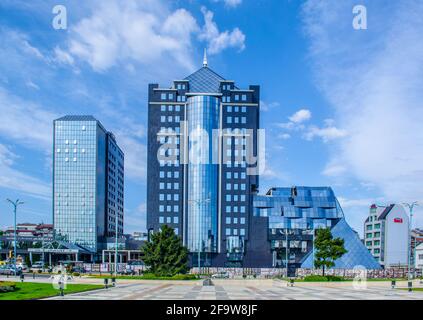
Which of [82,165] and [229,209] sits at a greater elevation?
[82,165]

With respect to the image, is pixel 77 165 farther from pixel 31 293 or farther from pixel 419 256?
pixel 419 256

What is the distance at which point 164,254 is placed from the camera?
119 ft

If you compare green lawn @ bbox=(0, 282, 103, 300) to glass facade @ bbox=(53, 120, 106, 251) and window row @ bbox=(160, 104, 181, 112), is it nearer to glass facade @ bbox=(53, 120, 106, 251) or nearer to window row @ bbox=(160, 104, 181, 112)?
glass facade @ bbox=(53, 120, 106, 251)

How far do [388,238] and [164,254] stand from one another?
158 feet

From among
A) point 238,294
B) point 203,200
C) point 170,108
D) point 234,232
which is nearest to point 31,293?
point 238,294

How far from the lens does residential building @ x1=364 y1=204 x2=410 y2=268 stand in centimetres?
6519

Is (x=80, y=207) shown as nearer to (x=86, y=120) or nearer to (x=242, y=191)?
(x=86, y=120)

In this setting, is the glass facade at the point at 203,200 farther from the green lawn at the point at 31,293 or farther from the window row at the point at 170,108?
the green lawn at the point at 31,293

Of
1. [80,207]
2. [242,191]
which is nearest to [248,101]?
[242,191]

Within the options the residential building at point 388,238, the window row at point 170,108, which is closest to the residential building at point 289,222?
the residential building at point 388,238

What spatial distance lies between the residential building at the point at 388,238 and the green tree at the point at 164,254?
39.9 metres

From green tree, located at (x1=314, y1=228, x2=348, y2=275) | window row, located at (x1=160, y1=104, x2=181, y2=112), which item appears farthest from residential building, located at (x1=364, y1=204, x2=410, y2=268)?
window row, located at (x1=160, y1=104, x2=181, y2=112)

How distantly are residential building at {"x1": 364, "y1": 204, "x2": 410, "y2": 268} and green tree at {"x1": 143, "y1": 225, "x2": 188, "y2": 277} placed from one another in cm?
3985
